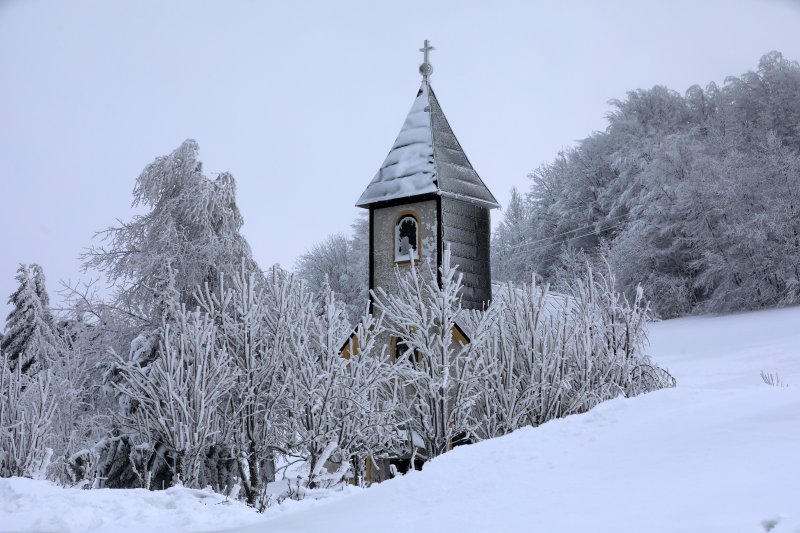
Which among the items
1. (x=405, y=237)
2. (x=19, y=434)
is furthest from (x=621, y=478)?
(x=405, y=237)

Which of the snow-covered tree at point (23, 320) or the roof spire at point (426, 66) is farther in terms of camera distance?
the snow-covered tree at point (23, 320)

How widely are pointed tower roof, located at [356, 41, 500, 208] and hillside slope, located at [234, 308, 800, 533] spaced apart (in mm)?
10466

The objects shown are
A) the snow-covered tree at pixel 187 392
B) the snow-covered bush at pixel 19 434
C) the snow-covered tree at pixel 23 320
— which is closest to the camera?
the snow-covered tree at pixel 187 392

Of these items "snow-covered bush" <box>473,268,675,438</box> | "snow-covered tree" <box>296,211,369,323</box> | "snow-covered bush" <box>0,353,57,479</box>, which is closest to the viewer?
"snow-covered bush" <box>473,268,675,438</box>

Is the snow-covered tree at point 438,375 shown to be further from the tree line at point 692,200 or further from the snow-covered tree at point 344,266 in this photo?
the snow-covered tree at point 344,266

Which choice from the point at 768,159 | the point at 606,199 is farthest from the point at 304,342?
the point at 606,199

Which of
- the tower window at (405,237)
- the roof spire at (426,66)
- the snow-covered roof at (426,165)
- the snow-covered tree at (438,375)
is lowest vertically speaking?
the snow-covered tree at (438,375)

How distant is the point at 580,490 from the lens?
6125 millimetres

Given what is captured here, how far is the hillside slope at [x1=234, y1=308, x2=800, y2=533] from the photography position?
17.2 feet

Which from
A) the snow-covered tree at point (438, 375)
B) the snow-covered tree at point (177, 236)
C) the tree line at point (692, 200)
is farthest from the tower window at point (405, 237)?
the tree line at point (692, 200)

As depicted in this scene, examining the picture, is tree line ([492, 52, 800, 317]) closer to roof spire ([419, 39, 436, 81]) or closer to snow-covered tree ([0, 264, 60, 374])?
roof spire ([419, 39, 436, 81])

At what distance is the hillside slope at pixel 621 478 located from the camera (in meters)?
5.25

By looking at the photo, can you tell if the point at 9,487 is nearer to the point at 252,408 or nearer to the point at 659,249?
the point at 252,408

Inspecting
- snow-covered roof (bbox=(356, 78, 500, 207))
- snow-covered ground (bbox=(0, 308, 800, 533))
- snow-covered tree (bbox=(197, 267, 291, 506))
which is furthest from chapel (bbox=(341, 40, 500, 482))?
snow-covered ground (bbox=(0, 308, 800, 533))
